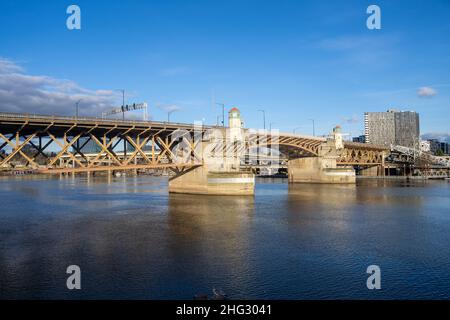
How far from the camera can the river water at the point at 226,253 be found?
1836 cm

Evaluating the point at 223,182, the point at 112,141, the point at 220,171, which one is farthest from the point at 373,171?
the point at 112,141

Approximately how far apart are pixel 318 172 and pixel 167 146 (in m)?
60.1

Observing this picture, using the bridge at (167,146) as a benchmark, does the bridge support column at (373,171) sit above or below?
below

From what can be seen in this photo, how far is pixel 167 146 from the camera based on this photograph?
61.6 metres

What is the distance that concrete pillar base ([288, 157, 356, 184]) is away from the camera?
10538cm

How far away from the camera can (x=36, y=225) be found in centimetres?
3619

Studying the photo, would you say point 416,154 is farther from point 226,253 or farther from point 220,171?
point 226,253

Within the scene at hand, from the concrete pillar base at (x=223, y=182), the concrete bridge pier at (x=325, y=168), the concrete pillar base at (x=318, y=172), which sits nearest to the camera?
the concrete pillar base at (x=223, y=182)

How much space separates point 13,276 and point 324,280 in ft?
56.0

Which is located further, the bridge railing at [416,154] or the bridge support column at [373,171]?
the bridge railing at [416,154]

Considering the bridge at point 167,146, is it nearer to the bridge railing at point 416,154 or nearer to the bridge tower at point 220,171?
the bridge tower at point 220,171

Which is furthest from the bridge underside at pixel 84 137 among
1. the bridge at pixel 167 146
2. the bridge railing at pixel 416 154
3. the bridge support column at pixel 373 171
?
the bridge railing at pixel 416 154

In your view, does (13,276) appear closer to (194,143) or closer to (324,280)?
(324,280)

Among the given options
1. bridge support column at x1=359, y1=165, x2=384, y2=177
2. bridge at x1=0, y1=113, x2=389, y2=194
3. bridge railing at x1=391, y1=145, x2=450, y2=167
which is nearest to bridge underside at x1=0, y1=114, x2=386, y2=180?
bridge at x1=0, y1=113, x2=389, y2=194
